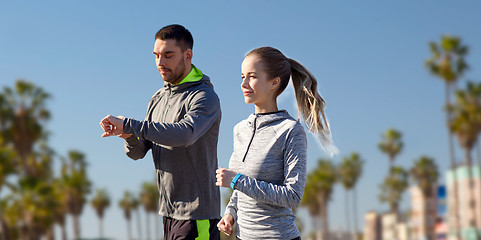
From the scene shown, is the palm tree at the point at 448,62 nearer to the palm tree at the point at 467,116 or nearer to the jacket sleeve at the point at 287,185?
the palm tree at the point at 467,116

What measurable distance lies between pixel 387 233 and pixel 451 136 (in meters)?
28.8

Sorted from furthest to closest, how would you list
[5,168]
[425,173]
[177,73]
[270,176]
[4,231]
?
1. [425,173]
2. [4,231]
3. [5,168]
4. [177,73]
5. [270,176]

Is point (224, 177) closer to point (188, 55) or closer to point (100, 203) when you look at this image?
point (188, 55)

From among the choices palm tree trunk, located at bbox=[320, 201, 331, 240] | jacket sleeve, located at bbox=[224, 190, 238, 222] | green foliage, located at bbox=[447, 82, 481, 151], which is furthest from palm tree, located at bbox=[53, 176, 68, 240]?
jacket sleeve, located at bbox=[224, 190, 238, 222]

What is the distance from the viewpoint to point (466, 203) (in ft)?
195

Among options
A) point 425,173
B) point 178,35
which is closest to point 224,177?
point 178,35

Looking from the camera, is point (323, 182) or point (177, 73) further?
point (323, 182)

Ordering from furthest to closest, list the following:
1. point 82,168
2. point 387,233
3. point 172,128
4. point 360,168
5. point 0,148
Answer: point 387,233, point 360,168, point 82,168, point 0,148, point 172,128

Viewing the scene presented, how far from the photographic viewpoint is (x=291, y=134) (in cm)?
372

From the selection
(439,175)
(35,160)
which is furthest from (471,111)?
(35,160)

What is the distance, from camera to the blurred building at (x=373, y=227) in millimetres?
78625

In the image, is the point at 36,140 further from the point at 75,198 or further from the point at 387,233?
the point at 387,233

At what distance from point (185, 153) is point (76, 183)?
57.5 metres

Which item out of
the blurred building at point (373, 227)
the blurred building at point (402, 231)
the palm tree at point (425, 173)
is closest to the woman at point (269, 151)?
the palm tree at point (425, 173)
